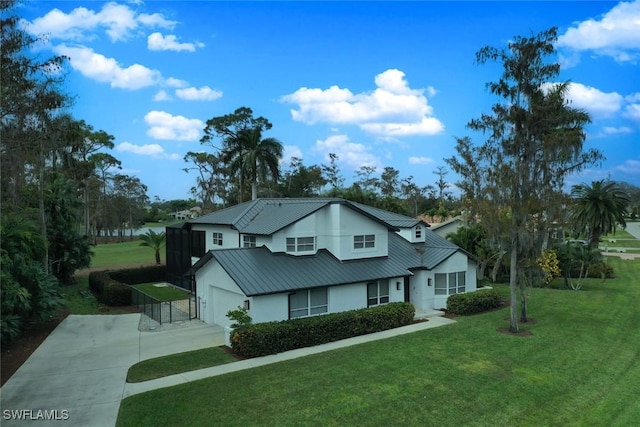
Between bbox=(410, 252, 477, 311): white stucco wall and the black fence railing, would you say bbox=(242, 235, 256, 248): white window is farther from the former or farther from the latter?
bbox=(410, 252, 477, 311): white stucco wall

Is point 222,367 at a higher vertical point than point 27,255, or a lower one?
lower

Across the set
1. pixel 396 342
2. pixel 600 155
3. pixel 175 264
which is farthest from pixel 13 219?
pixel 600 155

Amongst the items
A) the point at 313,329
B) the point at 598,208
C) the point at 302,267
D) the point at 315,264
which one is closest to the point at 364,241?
the point at 315,264

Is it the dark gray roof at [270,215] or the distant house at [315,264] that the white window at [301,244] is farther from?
the dark gray roof at [270,215]

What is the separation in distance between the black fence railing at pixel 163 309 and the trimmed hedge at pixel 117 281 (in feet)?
2.21

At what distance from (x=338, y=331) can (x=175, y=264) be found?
19.0 m

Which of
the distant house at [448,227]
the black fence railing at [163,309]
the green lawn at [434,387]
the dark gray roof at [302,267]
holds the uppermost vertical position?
the distant house at [448,227]

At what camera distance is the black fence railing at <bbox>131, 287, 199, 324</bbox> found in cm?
2238

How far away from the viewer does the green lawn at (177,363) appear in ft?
46.9

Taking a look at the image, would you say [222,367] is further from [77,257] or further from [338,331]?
[77,257]

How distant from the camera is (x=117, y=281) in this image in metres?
31.1

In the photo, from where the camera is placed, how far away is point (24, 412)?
38.0ft

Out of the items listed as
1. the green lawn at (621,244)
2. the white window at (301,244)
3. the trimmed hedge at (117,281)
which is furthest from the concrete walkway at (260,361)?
the green lawn at (621,244)

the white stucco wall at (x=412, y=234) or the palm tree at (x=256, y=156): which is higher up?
the palm tree at (x=256, y=156)
